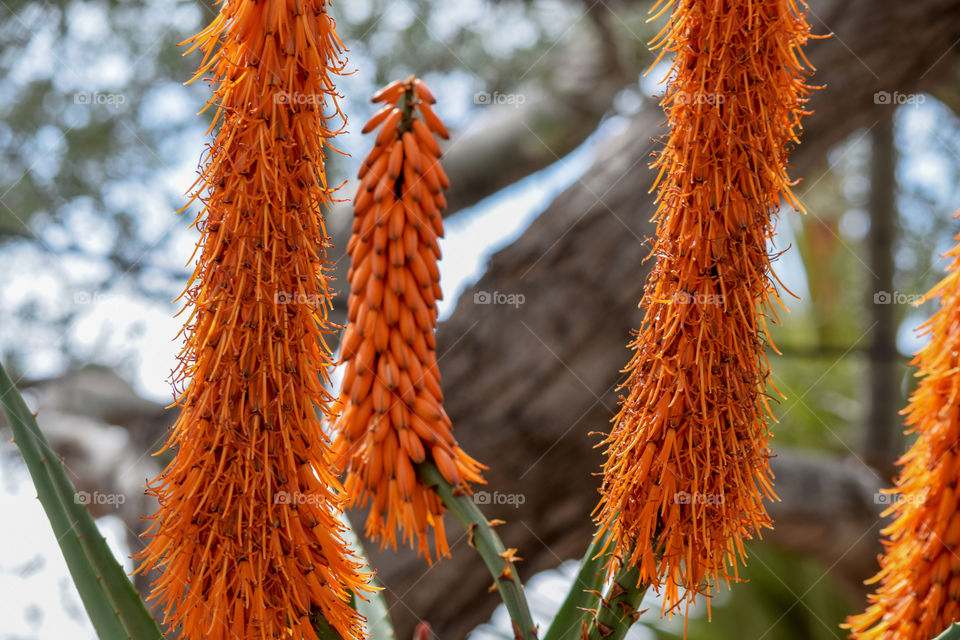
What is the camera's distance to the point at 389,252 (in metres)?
0.47

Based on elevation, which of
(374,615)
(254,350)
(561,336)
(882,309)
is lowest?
(374,615)

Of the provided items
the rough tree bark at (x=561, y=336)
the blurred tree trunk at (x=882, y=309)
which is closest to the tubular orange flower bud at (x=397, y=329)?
the rough tree bark at (x=561, y=336)

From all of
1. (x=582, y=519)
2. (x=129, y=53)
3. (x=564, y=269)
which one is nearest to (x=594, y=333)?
(x=564, y=269)

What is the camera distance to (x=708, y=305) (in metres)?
0.39

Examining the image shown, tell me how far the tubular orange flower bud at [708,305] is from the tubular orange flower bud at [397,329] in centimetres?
11

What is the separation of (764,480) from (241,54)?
33 cm

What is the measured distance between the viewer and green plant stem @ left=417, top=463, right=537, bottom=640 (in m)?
0.41

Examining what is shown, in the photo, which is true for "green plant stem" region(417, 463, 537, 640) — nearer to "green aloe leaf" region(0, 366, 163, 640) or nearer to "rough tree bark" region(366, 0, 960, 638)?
"green aloe leaf" region(0, 366, 163, 640)

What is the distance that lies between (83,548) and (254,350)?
0.14 meters

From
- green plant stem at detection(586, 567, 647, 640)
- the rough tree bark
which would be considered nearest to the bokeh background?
the rough tree bark

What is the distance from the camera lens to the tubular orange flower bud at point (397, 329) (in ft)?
1.52

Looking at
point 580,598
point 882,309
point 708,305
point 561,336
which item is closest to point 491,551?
point 580,598

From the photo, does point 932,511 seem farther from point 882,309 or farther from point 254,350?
point 882,309

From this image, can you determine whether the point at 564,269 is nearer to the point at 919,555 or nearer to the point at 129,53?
the point at 129,53
